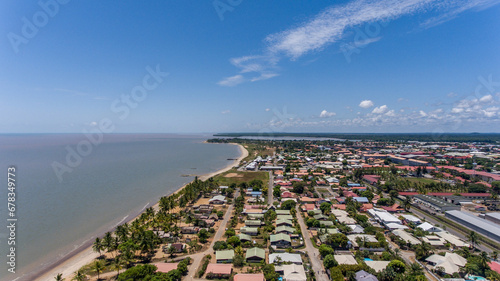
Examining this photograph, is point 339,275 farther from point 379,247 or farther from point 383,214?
point 383,214

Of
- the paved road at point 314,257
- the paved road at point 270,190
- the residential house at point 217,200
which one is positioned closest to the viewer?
the paved road at point 314,257

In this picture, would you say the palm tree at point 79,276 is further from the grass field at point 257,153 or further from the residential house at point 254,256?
the grass field at point 257,153

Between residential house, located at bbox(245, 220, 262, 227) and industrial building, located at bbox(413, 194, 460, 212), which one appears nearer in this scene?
residential house, located at bbox(245, 220, 262, 227)

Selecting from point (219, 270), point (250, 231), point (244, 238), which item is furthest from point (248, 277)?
point (250, 231)

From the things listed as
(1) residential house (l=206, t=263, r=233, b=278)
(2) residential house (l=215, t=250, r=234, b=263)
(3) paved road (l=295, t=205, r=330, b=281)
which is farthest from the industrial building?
(1) residential house (l=206, t=263, r=233, b=278)

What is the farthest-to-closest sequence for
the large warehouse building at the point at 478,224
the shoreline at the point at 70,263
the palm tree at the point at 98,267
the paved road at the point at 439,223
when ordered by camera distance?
the large warehouse building at the point at 478,224, the paved road at the point at 439,223, the shoreline at the point at 70,263, the palm tree at the point at 98,267

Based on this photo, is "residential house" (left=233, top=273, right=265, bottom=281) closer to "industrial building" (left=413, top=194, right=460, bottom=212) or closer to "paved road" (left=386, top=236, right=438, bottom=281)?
"paved road" (left=386, top=236, right=438, bottom=281)

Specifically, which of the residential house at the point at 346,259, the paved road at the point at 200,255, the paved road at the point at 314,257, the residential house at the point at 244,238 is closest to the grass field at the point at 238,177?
the paved road at the point at 200,255
